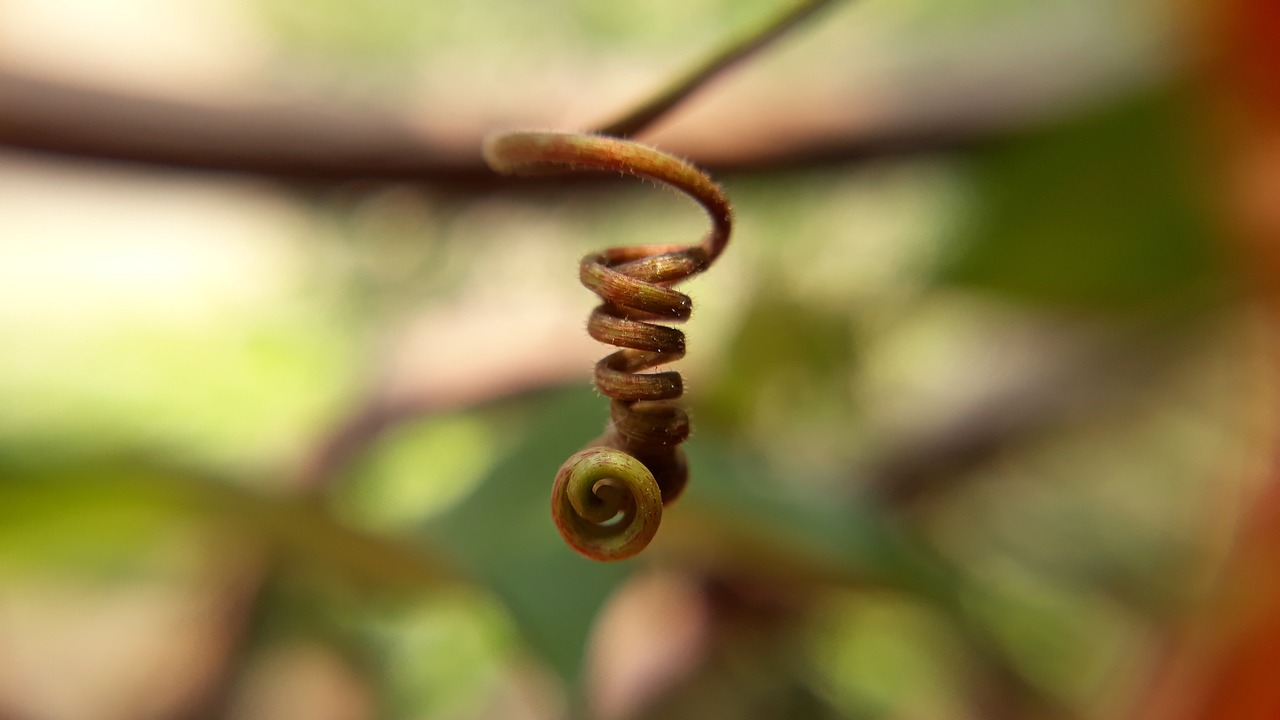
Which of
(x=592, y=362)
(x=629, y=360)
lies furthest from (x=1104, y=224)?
A: (x=629, y=360)

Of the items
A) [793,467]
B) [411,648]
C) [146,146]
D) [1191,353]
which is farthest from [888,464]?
[146,146]

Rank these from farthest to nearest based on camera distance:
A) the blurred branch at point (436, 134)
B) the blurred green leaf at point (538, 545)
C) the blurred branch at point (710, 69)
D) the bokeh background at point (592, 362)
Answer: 1. the blurred branch at point (436, 134)
2. the bokeh background at point (592, 362)
3. the blurred green leaf at point (538, 545)
4. the blurred branch at point (710, 69)

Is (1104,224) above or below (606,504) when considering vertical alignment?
above

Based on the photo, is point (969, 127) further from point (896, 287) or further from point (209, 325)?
point (209, 325)

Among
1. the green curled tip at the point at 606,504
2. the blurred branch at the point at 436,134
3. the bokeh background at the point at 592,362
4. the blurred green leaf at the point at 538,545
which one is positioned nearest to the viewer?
the green curled tip at the point at 606,504

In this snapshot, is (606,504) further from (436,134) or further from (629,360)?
(436,134)

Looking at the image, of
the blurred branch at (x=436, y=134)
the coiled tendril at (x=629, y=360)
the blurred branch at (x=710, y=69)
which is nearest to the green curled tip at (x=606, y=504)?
the coiled tendril at (x=629, y=360)

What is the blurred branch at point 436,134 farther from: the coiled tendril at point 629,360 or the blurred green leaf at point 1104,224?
the coiled tendril at point 629,360

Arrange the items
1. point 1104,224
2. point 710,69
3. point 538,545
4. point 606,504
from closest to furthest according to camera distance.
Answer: point 606,504
point 710,69
point 538,545
point 1104,224
